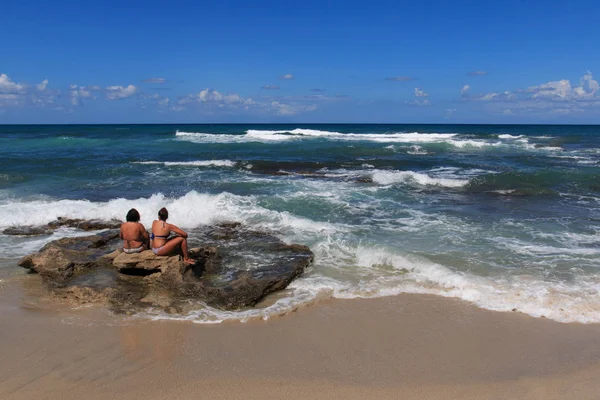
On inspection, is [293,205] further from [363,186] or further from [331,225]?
[363,186]

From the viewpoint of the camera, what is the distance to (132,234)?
6.45 meters

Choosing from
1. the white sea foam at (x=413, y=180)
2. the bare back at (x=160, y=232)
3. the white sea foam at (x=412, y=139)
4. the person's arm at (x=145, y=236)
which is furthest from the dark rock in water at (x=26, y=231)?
the white sea foam at (x=412, y=139)

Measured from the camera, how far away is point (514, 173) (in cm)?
1747

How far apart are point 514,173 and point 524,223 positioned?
8.25 metres

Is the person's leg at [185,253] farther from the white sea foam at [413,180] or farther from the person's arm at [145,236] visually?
the white sea foam at [413,180]

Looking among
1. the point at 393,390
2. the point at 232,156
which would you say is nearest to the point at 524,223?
the point at 393,390

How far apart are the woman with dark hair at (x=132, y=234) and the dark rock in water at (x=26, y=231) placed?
3.71 m

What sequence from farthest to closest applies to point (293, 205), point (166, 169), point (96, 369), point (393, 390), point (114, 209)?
point (166, 169) → point (293, 205) → point (114, 209) → point (96, 369) → point (393, 390)

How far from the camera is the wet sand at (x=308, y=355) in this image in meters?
3.93

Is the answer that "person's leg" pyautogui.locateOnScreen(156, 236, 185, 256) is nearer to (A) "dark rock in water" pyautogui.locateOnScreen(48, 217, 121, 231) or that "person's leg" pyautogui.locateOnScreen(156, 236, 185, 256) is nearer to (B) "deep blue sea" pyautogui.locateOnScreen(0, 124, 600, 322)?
(B) "deep blue sea" pyautogui.locateOnScreen(0, 124, 600, 322)

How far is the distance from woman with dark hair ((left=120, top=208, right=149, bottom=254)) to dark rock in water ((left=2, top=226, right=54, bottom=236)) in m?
3.71

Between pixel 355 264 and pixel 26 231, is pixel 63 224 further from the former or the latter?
pixel 355 264

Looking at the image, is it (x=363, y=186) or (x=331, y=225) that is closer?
(x=331, y=225)

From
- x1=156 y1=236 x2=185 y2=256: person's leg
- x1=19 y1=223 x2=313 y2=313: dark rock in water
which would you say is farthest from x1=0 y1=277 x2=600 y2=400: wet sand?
x1=156 y1=236 x2=185 y2=256: person's leg
